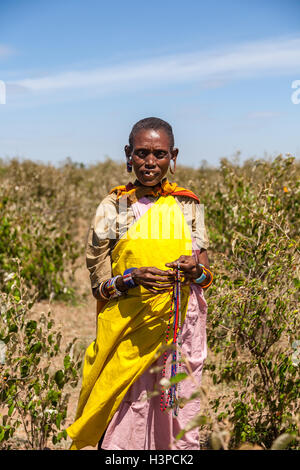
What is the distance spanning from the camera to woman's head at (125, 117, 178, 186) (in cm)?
215

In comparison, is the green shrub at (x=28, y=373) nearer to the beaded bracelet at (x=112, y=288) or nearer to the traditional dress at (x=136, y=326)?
the traditional dress at (x=136, y=326)

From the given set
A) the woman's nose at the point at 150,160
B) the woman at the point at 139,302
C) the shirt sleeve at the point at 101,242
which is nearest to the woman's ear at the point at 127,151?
the woman at the point at 139,302

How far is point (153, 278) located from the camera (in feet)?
6.49

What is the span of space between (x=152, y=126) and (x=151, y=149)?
0.10m

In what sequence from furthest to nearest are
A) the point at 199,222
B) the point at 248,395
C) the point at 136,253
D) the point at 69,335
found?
the point at 69,335
the point at 248,395
the point at 199,222
the point at 136,253

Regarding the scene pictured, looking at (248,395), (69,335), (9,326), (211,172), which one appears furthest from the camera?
(211,172)

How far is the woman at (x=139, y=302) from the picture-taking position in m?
2.12

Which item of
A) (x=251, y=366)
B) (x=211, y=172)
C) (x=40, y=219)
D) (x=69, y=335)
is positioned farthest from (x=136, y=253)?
(x=211, y=172)

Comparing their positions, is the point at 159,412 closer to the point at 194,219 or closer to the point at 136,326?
the point at 136,326

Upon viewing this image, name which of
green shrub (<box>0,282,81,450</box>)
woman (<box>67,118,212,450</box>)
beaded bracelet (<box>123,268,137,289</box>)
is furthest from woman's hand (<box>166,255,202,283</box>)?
green shrub (<box>0,282,81,450</box>)

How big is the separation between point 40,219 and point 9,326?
392cm

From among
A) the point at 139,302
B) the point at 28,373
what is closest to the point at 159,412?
the point at 139,302

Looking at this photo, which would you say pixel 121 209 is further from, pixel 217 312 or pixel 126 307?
Result: pixel 217 312

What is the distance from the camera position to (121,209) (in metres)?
2.22
